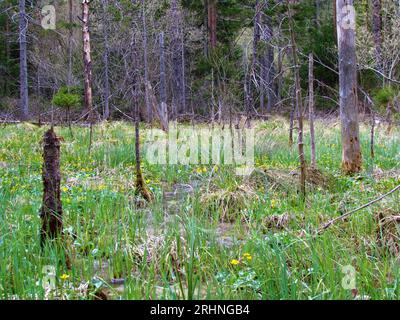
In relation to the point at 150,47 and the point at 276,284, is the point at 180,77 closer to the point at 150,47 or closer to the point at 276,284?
the point at 150,47

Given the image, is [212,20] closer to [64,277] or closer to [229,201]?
[229,201]

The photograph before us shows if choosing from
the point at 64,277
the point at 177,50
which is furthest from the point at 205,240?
the point at 177,50

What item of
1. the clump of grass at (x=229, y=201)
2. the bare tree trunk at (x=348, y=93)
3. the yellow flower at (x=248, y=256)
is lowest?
the yellow flower at (x=248, y=256)

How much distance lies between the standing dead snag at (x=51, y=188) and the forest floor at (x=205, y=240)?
0.13 metres

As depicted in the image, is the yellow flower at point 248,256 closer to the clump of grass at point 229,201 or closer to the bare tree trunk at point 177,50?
the clump of grass at point 229,201

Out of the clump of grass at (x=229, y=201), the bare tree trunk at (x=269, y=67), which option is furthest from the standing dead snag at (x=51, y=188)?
the bare tree trunk at (x=269, y=67)

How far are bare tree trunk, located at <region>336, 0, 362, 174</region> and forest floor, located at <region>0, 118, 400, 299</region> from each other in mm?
426

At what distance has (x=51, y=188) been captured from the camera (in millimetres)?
3439

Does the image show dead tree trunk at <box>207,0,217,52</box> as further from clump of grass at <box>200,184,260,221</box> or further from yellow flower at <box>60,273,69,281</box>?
yellow flower at <box>60,273,69,281</box>

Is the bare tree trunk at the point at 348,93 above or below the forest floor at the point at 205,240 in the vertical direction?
above

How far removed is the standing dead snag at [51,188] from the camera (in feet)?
11.1

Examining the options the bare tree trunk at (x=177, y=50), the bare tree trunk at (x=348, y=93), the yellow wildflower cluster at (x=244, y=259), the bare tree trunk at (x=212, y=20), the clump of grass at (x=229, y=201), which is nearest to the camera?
the yellow wildflower cluster at (x=244, y=259)

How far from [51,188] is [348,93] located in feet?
17.5

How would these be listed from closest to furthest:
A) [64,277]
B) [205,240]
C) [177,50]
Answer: [64,277] < [205,240] < [177,50]
